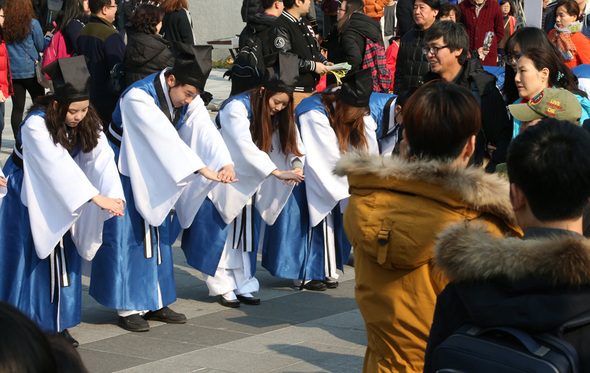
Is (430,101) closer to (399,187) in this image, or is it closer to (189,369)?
(399,187)

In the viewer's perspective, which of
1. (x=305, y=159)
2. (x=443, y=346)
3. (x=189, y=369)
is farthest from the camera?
(x=305, y=159)

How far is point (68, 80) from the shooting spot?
443cm

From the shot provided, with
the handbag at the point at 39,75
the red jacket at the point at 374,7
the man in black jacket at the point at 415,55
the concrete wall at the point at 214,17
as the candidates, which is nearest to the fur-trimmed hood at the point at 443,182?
the man in black jacket at the point at 415,55

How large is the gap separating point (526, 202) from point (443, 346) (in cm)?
36

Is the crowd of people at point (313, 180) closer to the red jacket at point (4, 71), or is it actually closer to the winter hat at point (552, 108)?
the winter hat at point (552, 108)

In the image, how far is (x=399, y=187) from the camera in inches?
94.3

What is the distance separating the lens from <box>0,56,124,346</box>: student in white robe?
450cm

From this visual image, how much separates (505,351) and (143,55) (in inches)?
213

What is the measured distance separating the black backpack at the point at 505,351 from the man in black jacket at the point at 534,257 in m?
0.02

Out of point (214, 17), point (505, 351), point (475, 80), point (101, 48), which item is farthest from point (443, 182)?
point (214, 17)

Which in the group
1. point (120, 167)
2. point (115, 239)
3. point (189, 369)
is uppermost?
point (120, 167)

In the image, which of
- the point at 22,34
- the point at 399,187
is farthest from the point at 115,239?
the point at 22,34

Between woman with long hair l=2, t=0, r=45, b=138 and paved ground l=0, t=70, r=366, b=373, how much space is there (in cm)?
388

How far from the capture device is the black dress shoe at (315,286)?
602cm
